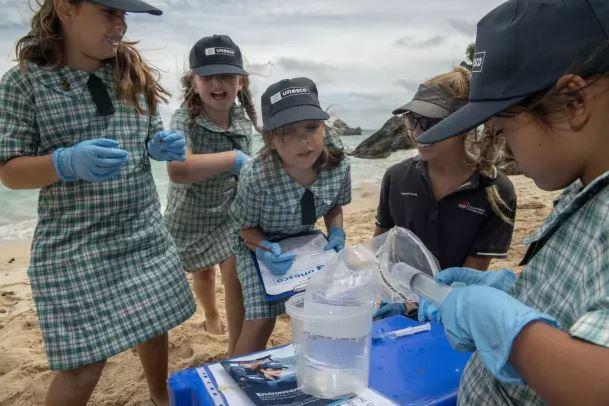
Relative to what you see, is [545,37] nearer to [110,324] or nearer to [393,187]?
[393,187]

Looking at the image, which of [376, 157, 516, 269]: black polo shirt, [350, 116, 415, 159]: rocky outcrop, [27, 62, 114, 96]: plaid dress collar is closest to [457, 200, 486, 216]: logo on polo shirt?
[376, 157, 516, 269]: black polo shirt

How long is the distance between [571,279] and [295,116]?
4.86 feet

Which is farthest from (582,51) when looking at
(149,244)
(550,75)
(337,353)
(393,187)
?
(149,244)

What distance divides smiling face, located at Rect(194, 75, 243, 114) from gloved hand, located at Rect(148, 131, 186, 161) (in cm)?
63

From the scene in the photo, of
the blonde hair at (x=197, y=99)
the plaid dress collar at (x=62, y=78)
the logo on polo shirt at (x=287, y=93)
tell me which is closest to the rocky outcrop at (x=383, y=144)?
the blonde hair at (x=197, y=99)

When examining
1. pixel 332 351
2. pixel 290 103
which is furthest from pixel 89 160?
pixel 332 351

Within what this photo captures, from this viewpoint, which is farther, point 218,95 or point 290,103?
point 218,95

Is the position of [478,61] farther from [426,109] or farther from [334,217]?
[334,217]

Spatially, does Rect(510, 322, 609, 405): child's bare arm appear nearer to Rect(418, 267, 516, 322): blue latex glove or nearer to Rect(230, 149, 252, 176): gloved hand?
Rect(418, 267, 516, 322): blue latex glove

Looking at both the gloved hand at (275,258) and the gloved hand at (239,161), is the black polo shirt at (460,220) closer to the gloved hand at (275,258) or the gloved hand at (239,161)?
the gloved hand at (275,258)

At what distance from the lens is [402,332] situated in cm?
188

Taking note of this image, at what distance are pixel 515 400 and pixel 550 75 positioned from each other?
2.28 ft

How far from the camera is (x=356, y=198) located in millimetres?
8625

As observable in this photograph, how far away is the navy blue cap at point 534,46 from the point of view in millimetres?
984
